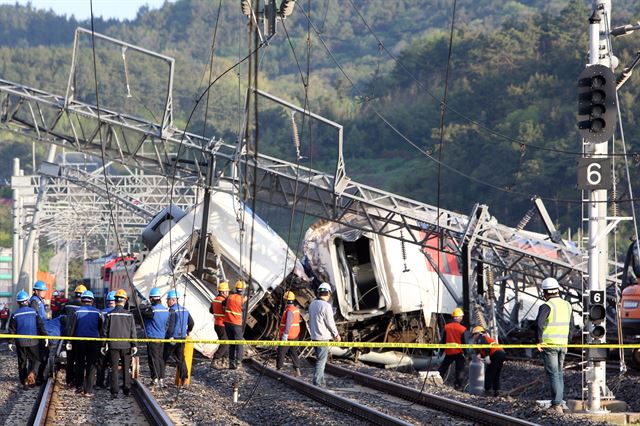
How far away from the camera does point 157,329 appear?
21.6 metres

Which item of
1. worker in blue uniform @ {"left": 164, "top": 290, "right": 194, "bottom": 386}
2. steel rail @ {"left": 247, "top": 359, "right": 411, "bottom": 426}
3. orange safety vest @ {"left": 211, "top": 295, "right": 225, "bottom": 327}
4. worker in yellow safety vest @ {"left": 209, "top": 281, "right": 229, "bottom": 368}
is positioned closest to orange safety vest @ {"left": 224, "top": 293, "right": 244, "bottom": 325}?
worker in yellow safety vest @ {"left": 209, "top": 281, "right": 229, "bottom": 368}

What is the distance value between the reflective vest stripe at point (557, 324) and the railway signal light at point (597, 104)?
2.47m

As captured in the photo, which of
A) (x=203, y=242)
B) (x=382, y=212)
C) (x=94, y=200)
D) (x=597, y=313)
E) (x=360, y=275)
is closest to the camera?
(x=597, y=313)

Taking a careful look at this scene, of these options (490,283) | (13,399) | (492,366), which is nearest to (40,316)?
(13,399)

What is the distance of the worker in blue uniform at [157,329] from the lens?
21609mm

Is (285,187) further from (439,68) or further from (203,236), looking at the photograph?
(439,68)

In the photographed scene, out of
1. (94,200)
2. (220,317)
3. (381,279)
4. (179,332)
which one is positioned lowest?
(179,332)

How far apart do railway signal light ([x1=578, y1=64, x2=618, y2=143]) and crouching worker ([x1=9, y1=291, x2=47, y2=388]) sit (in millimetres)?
9671

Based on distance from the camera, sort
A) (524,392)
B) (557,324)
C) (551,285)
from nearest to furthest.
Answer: (557,324)
(551,285)
(524,392)

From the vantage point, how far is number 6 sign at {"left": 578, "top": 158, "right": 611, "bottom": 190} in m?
17.6

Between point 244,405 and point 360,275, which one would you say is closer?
point 244,405

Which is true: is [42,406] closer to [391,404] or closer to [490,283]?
[391,404]

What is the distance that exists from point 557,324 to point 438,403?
7.00 ft

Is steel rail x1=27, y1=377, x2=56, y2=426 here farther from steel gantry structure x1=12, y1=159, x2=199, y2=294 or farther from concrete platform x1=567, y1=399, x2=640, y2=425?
steel gantry structure x1=12, y1=159, x2=199, y2=294
